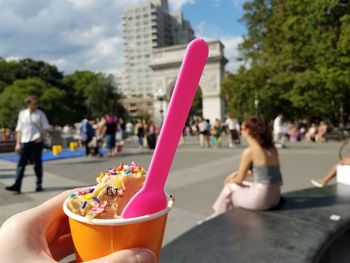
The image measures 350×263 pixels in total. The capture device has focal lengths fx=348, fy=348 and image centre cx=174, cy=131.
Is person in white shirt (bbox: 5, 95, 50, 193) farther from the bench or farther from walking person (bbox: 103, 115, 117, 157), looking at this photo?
walking person (bbox: 103, 115, 117, 157)

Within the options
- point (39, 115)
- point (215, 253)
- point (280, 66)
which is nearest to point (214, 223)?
point (215, 253)

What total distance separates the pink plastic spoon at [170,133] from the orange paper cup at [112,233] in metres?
0.04

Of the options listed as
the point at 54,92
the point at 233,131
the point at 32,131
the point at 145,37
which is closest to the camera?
the point at 32,131

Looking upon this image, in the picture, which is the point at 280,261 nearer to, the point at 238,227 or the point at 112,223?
the point at 238,227

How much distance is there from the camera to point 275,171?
427 cm

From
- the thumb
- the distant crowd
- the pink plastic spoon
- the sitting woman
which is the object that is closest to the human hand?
the thumb

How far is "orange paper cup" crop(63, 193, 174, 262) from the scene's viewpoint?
2.69 feet

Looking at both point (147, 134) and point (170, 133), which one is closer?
point (170, 133)

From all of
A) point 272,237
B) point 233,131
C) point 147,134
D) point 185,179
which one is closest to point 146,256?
point 272,237

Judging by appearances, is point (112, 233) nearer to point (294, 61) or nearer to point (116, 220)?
point (116, 220)

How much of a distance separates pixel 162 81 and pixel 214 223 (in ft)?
110

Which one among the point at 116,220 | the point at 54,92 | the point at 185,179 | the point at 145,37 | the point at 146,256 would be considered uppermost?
the point at 145,37

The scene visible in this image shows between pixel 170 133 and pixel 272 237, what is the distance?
Result: 2222mm

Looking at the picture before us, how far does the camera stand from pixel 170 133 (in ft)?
2.69
